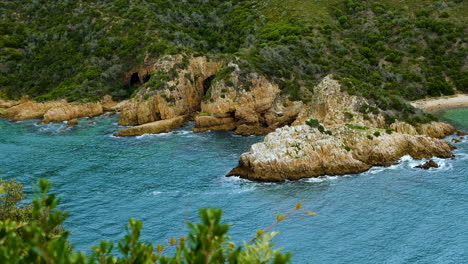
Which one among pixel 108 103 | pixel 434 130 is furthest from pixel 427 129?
pixel 108 103

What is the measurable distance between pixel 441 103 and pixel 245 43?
40.4m

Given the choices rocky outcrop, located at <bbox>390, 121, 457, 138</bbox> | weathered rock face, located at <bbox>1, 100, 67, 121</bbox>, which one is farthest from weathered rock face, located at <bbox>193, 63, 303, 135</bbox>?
weathered rock face, located at <bbox>1, 100, 67, 121</bbox>

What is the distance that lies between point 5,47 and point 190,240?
349 feet

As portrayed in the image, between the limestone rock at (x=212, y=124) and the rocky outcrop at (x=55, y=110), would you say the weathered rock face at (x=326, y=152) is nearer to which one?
the limestone rock at (x=212, y=124)

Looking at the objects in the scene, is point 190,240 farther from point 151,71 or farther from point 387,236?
point 151,71

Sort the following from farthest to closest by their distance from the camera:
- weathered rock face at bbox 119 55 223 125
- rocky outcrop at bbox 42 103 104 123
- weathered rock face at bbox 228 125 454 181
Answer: rocky outcrop at bbox 42 103 104 123, weathered rock face at bbox 119 55 223 125, weathered rock face at bbox 228 125 454 181

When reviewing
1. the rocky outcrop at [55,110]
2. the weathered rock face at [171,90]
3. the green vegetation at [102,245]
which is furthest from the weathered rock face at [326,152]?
the rocky outcrop at [55,110]

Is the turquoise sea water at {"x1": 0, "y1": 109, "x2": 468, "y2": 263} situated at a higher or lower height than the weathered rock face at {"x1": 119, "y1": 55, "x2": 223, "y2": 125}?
lower

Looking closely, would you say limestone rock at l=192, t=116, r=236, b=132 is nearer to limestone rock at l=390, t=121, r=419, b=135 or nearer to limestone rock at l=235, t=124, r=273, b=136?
limestone rock at l=235, t=124, r=273, b=136

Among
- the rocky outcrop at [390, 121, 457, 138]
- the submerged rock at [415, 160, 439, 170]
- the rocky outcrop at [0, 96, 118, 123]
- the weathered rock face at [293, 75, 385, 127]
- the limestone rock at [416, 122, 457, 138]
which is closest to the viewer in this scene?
the submerged rock at [415, 160, 439, 170]

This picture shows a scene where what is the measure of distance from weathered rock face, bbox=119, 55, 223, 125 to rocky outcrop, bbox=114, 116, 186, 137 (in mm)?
2420

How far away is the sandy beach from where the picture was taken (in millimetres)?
74312

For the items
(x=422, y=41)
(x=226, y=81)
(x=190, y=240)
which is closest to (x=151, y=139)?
(x=226, y=81)

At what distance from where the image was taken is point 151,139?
200 ft
